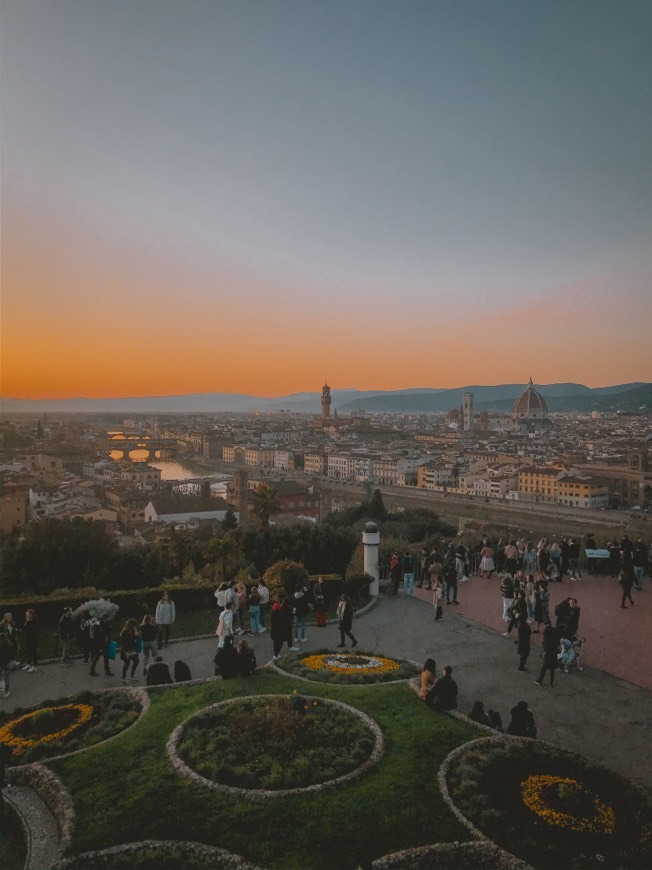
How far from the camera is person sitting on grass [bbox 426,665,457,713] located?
5465mm

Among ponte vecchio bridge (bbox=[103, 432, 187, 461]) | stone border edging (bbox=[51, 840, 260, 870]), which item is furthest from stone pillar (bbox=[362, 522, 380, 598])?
ponte vecchio bridge (bbox=[103, 432, 187, 461])

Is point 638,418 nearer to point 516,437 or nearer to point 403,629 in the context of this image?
point 516,437

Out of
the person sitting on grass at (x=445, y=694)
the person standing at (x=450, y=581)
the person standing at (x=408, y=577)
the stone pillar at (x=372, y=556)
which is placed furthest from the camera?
the stone pillar at (x=372, y=556)

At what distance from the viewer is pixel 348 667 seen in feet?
22.0

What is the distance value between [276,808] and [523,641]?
3424mm

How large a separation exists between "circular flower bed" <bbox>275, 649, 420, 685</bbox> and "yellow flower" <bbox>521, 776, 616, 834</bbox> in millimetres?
2149

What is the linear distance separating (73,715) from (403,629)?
419 cm

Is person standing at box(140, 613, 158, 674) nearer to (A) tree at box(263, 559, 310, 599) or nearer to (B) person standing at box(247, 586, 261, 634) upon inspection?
(B) person standing at box(247, 586, 261, 634)

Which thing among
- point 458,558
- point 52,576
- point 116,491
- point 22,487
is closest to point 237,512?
point 116,491

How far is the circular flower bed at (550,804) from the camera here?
3.60 metres

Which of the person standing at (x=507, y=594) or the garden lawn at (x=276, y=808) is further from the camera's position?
the person standing at (x=507, y=594)

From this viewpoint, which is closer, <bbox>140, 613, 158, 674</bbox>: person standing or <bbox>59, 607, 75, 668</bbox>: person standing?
<bbox>140, 613, 158, 674</bbox>: person standing

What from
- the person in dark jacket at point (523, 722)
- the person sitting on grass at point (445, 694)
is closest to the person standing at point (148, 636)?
the person sitting on grass at point (445, 694)

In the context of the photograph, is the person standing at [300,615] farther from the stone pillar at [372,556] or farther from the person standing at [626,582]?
the person standing at [626,582]
